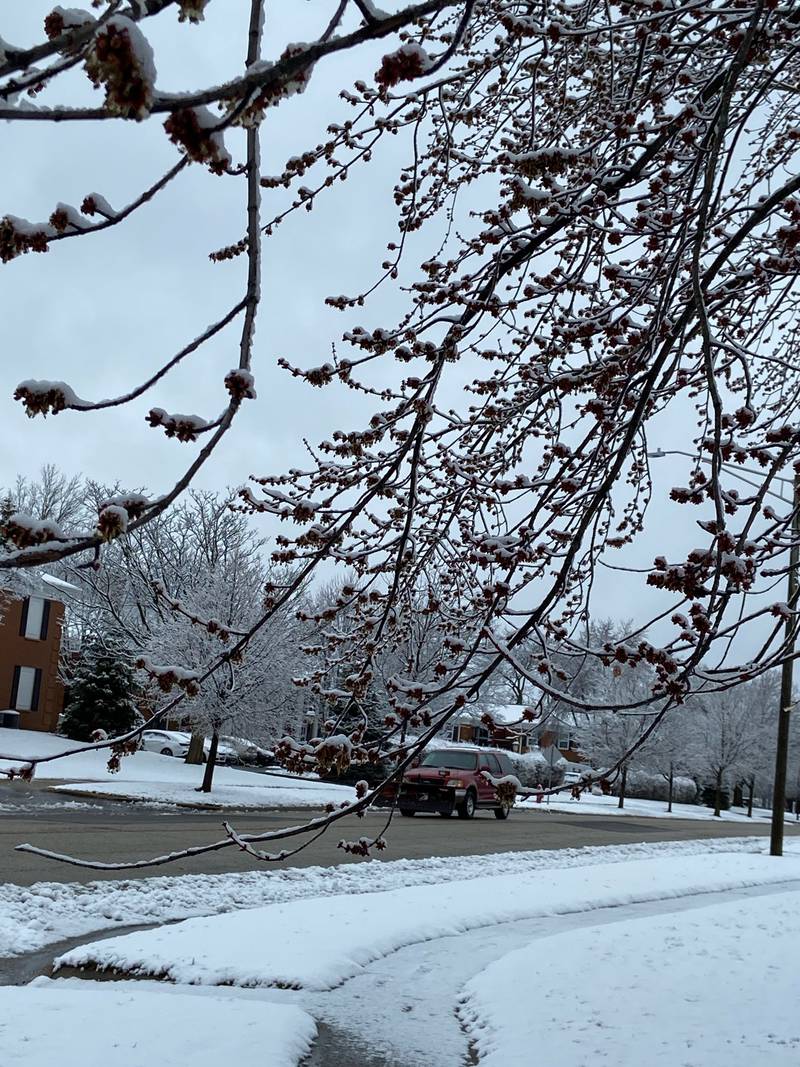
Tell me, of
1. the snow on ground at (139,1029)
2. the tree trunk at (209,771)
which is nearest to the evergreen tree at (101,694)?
the tree trunk at (209,771)

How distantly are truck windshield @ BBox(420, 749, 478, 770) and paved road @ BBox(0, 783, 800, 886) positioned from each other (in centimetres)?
128

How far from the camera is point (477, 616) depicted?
16.2ft

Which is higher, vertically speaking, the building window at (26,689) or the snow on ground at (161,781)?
the building window at (26,689)

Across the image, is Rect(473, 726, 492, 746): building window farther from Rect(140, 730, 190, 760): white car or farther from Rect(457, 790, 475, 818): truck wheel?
Rect(140, 730, 190, 760): white car

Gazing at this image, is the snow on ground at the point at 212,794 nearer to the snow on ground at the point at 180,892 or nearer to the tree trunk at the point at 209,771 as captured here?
the tree trunk at the point at 209,771

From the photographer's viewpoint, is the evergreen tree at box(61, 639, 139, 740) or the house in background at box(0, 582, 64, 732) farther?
the house in background at box(0, 582, 64, 732)

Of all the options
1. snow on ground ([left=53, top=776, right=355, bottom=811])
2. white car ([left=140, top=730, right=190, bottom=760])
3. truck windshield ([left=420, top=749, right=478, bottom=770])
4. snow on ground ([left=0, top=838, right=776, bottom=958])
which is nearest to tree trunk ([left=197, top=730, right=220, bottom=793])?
snow on ground ([left=53, top=776, right=355, bottom=811])

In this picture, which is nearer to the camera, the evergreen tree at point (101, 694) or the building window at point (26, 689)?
the evergreen tree at point (101, 694)

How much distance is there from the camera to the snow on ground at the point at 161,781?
2042 centimetres

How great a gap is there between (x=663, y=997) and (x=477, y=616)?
3.24 m

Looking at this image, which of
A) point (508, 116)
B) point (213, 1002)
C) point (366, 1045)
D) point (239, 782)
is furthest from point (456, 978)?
point (239, 782)

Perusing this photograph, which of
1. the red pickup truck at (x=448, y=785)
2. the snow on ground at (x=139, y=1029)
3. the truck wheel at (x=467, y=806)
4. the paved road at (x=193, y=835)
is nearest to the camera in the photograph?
the snow on ground at (x=139, y=1029)

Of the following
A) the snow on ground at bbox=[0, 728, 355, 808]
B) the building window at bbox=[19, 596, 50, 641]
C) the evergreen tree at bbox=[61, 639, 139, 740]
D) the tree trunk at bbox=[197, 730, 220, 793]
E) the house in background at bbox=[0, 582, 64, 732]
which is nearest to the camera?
the snow on ground at bbox=[0, 728, 355, 808]

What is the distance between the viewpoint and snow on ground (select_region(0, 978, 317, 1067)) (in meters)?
4.40
